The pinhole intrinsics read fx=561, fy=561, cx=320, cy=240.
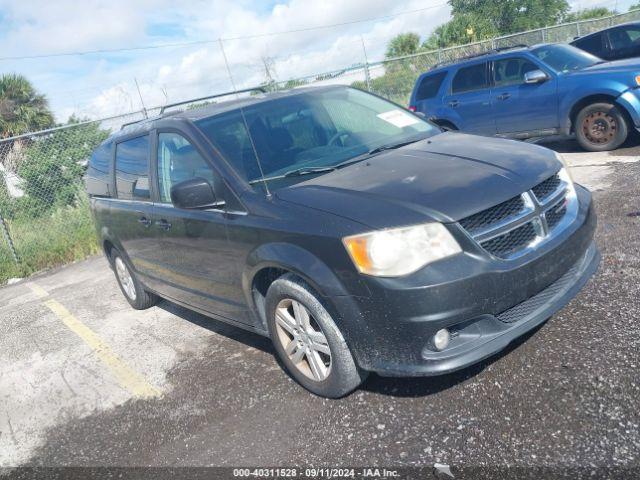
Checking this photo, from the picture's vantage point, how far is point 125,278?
598 cm

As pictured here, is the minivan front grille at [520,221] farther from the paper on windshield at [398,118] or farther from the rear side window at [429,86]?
the rear side window at [429,86]

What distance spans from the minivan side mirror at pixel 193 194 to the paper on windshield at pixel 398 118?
1613 millimetres

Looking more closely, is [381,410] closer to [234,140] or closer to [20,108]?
[234,140]

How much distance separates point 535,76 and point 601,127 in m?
1.21

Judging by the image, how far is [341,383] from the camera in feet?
10.3

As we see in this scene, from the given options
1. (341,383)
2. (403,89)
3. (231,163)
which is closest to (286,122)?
(231,163)

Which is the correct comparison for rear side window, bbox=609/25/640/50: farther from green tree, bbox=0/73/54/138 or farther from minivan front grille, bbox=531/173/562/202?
green tree, bbox=0/73/54/138

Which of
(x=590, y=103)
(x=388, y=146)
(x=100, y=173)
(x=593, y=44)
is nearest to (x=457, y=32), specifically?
(x=593, y=44)

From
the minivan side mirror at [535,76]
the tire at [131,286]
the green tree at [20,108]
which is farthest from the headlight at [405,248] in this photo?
the green tree at [20,108]

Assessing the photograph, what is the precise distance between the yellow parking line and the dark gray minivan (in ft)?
2.34

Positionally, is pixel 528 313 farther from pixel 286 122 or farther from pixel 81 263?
pixel 81 263

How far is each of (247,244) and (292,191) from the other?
1.43ft

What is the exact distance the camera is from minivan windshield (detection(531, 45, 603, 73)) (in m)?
8.53

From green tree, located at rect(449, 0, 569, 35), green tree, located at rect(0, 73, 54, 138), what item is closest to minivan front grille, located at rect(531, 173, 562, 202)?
green tree, located at rect(0, 73, 54, 138)
